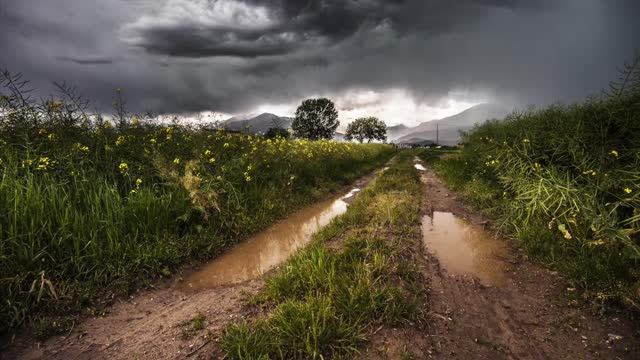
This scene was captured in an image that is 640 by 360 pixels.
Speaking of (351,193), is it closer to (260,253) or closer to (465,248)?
(465,248)

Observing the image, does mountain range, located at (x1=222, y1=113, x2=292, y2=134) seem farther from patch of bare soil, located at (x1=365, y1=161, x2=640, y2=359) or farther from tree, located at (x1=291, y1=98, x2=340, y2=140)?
tree, located at (x1=291, y1=98, x2=340, y2=140)

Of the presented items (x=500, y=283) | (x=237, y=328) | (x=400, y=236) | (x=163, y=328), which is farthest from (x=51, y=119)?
(x=500, y=283)

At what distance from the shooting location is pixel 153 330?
10.8 ft

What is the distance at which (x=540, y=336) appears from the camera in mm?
3096

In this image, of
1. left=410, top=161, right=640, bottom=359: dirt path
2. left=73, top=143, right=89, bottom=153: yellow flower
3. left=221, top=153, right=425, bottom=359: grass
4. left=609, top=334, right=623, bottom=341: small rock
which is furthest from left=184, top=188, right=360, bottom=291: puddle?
left=609, top=334, right=623, bottom=341: small rock

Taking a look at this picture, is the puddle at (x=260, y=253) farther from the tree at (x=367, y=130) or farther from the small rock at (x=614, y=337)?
the tree at (x=367, y=130)

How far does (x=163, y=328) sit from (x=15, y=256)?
2.10 m

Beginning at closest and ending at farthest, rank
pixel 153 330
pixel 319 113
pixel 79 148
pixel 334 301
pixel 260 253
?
pixel 334 301 < pixel 153 330 < pixel 79 148 < pixel 260 253 < pixel 319 113

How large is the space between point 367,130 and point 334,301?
322 ft

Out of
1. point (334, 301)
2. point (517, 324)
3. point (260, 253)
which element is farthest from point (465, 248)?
point (260, 253)

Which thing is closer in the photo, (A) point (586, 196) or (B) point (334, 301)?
(B) point (334, 301)

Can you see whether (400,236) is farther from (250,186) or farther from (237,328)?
(250,186)

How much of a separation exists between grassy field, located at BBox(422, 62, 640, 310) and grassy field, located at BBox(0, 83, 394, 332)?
5.47 metres

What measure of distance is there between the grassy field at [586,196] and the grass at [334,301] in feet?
7.20
